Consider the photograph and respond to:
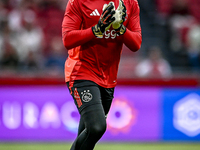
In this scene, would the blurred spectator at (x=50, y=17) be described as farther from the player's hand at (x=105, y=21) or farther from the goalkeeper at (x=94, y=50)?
the player's hand at (x=105, y=21)

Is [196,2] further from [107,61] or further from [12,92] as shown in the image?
[107,61]

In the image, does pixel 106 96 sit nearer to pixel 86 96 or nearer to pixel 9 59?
pixel 86 96

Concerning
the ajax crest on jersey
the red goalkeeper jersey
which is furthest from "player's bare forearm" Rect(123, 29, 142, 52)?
the ajax crest on jersey

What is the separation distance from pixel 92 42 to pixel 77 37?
0.90 ft

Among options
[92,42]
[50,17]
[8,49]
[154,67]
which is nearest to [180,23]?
[154,67]

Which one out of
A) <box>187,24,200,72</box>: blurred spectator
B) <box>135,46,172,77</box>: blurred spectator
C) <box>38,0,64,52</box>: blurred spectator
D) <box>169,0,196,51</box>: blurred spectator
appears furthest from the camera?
<box>169,0,196,51</box>: blurred spectator

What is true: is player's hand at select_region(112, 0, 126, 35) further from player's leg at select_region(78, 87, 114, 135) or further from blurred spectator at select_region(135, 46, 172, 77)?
blurred spectator at select_region(135, 46, 172, 77)

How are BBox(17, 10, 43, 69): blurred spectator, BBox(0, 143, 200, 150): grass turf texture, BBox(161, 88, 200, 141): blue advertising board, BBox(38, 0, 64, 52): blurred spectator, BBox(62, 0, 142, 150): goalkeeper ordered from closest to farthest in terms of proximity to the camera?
1. BBox(62, 0, 142, 150): goalkeeper
2. BBox(0, 143, 200, 150): grass turf texture
3. BBox(161, 88, 200, 141): blue advertising board
4. BBox(17, 10, 43, 69): blurred spectator
5. BBox(38, 0, 64, 52): blurred spectator

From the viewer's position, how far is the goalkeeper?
12.5 ft

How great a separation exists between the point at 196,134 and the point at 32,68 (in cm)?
381

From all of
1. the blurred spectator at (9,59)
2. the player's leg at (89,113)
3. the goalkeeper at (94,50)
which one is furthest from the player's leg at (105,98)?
the blurred spectator at (9,59)

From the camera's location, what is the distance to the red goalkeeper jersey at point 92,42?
157 inches

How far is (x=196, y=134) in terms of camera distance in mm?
7449

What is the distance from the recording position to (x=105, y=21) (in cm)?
373
